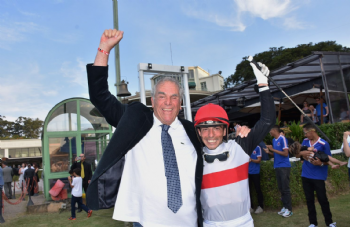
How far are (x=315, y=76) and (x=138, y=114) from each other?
402 inches

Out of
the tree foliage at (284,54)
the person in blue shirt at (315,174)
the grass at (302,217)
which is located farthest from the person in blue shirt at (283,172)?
the tree foliage at (284,54)

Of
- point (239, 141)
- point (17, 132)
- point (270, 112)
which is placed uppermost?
point (17, 132)

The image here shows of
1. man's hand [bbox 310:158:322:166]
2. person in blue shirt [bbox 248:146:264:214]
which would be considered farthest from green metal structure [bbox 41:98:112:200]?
man's hand [bbox 310:158:322:166]

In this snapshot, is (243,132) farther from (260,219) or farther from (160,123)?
(260,219)

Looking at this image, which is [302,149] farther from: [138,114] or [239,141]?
[138,114]

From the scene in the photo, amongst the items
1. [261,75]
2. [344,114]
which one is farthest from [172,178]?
[344,114]

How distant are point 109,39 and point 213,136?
1.13 metres

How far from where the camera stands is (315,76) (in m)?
10.5

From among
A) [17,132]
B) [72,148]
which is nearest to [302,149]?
[72,148]

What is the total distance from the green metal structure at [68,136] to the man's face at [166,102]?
834 centimetres

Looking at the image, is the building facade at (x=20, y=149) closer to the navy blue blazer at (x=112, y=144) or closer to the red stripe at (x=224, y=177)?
the navy blue blazer at (x=112, y=144)

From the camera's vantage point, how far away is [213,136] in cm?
220

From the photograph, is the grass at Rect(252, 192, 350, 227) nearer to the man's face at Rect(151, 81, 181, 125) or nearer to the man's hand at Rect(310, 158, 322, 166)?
the man's hand at Rect(310, 158, 322, 166)

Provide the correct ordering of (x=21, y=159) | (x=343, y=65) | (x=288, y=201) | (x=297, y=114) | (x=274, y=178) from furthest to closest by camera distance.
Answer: (x=21, y=159), (x=297, y=114), (x=343, y=65), (x=274, y=178), (x=288, y=201)
